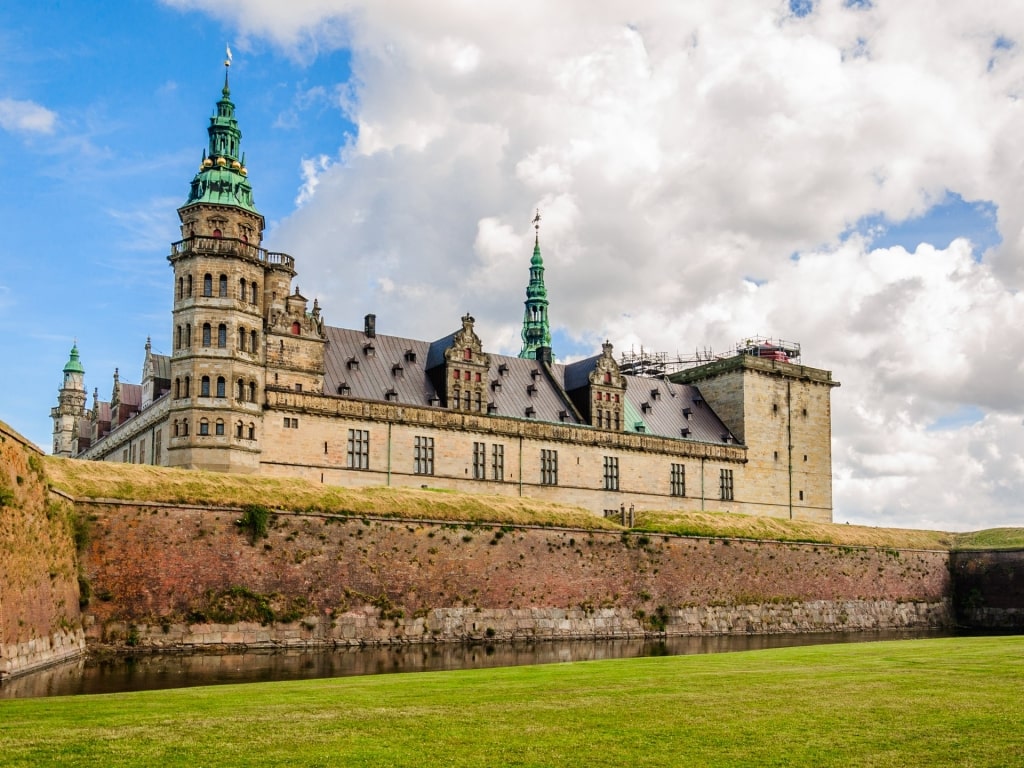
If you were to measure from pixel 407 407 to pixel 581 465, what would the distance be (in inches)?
506

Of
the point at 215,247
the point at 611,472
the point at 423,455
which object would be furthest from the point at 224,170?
the point at 611,472

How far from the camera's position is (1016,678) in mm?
→ 21531

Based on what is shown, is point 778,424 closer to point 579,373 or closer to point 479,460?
point 579,373

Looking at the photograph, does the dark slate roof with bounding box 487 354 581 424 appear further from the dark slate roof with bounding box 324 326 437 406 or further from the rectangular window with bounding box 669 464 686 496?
the rectangular window with bounding box 669 464 686 496

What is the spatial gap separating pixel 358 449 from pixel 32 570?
28083mm

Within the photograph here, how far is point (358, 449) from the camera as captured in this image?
2266 inches

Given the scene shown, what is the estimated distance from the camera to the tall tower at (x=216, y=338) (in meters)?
52.2

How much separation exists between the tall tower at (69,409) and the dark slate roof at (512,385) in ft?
111

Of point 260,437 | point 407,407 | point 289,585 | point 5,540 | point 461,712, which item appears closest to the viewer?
point 461,712

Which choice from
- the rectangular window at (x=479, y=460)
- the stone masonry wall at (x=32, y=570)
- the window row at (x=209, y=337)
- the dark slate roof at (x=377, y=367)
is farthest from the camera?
the rectangular window at (x=479, y=460)

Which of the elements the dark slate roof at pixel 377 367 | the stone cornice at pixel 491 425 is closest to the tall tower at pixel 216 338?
the stone cornice at pixel 491 425

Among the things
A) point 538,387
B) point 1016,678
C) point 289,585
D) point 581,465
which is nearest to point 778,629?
point 581,465

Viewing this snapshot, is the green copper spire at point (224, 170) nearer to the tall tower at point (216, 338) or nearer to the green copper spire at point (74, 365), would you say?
the tall tower at point (216, 338)

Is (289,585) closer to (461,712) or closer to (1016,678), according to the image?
(461,712)
